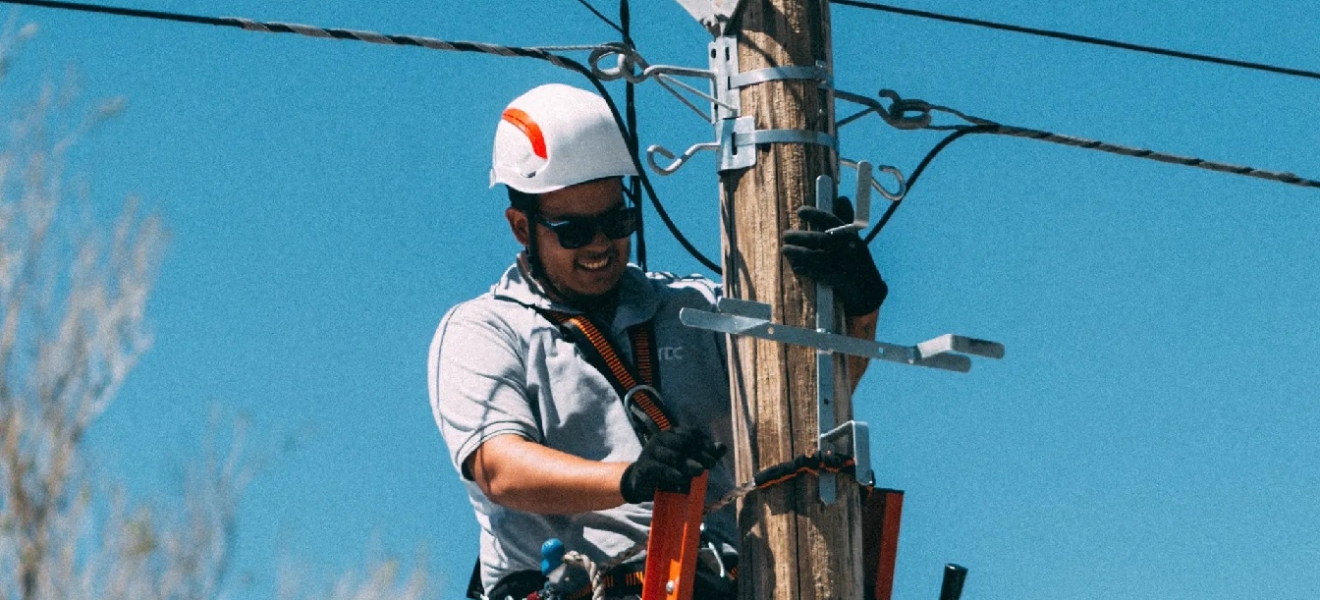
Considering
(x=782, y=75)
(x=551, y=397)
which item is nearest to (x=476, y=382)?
(x=551, y=397)

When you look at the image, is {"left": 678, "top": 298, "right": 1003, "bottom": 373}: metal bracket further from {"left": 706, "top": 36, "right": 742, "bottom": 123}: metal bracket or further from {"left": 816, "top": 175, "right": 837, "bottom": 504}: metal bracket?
{"left": 706, "top": 36, "right": 742, "bottom": 123}: metal bracket

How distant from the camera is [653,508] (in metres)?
5.33

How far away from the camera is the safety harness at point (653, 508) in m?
5.14

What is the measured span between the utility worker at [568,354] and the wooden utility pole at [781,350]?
0.11m

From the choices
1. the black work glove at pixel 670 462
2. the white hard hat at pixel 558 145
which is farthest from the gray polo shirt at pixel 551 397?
the black work glove at pixel 670 462

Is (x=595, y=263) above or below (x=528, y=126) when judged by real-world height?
below

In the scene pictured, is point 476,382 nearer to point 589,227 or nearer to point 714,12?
point 589,227

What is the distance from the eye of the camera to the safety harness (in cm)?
514

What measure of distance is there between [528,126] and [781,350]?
4.34ft

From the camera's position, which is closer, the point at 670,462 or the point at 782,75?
the point at 670,462

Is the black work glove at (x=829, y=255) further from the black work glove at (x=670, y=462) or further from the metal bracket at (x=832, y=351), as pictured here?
the black work glove at (x=670, y=462)

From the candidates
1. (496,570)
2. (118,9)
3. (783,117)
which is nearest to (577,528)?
(496,570)

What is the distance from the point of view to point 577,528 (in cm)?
573

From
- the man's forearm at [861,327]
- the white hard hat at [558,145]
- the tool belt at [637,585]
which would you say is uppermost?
the white hard hat at [558,145]
